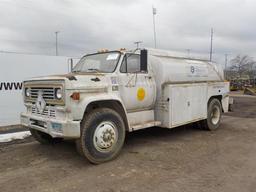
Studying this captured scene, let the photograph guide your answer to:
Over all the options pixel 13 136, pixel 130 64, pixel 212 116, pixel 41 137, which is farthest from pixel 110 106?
pixel 212 116

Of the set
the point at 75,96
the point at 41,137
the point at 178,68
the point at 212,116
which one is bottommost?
the point at 41,137

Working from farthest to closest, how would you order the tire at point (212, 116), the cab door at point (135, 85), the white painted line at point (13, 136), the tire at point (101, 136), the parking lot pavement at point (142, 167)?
the tire at point (212, 116)
the white painted line at point (13, 136)
the cab door at point (135, 85)
the tire at point (101, 136)
the parking lot pavement at point (142, 167)

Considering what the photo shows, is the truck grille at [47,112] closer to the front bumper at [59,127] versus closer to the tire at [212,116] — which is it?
the front bumper at [59,127]

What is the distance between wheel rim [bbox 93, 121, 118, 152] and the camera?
15.4ft

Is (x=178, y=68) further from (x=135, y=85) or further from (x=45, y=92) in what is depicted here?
(x=45, y=92)

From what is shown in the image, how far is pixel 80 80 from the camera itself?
4.48 m

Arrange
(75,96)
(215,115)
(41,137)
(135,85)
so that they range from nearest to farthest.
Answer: (75,96)
(135,85)
(41,137)
(215,115)

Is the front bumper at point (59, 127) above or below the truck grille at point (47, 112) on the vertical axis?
below

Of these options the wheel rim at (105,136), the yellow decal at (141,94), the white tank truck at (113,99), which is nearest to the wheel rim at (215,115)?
the white tank truck at (113,99)

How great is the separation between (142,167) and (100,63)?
8.44 ft

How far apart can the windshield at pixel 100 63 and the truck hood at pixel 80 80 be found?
0.50 meters

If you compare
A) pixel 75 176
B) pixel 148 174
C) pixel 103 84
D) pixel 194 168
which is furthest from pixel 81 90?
pixel 194 168

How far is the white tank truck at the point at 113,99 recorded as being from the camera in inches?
174

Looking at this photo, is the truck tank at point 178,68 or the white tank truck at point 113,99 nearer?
the white tank truck at point 113,99
